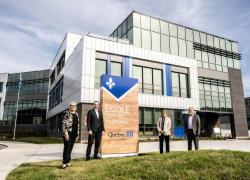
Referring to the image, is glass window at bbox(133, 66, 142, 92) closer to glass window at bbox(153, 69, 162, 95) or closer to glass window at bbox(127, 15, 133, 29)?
glass window at bbox(153, 69, 162, 95)

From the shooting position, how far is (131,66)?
24.9 metres

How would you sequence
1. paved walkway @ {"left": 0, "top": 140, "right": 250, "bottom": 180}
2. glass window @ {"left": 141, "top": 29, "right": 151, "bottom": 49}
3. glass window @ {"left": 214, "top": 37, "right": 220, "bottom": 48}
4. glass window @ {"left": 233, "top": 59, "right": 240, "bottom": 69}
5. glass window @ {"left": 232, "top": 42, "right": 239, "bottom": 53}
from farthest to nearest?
glass window @ {"left": 232, "top": 42, "right": 239, "bottom": 53}, glass window @ {"left": 233, "top": 59, "right": 240, "bottom": 69}, glass window @ {"left": 214, "top": 37, "right": 220, "bottom": 48}, glass window @ {"left": 141, "top": 29, "right": 151, "bottom": 49}, paved walkway @ {"left": 0, "top": 140, "right": 250, "bottom": 180}

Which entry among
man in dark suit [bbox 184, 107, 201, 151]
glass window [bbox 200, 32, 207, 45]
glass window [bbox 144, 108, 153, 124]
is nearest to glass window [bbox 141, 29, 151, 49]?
glass window [bbox 144, 108, 153, 124]

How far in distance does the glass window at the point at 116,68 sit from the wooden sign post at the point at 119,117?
13648mm

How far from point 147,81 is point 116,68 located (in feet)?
12.4

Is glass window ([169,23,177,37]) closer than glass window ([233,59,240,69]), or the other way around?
glass window ([169,23,177,37])

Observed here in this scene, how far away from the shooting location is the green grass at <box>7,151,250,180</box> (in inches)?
207

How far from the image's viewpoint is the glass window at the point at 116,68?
23.8 meters

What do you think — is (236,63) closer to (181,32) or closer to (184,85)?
(181,32)

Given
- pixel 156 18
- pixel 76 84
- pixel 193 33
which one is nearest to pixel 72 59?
pixel 76 84

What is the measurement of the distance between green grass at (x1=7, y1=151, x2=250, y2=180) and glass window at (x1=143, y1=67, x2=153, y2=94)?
18.9 meters

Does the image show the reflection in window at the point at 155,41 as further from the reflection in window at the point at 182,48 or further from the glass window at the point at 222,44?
the glass window at the point at 222,44

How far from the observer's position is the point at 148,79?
2570 centimetres

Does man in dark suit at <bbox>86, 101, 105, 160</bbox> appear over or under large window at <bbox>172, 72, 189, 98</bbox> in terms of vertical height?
under
